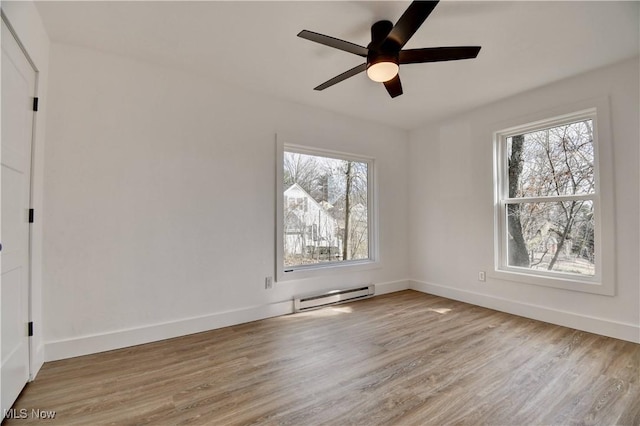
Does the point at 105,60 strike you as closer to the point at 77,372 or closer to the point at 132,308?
the point at 132,308

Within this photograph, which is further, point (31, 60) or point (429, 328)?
point (429, 328)

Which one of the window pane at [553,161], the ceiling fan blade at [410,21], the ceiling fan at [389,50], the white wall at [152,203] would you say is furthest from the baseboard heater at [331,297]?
the ceiling fan blade at [410,21]

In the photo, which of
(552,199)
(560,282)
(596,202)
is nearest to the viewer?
(596,202)

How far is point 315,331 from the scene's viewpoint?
285 cm

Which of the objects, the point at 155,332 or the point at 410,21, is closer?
the point at 410,21

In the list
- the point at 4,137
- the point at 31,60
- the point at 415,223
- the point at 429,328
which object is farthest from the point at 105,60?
the point at 415,223

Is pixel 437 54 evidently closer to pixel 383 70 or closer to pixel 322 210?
pixel 383 70

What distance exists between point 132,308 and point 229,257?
3.00 ft

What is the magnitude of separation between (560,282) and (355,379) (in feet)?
8.02

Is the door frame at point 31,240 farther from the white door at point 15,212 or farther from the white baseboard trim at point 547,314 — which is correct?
the white baseboard trim at point 547,314

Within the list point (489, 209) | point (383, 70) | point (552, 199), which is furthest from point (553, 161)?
point (383, 70)

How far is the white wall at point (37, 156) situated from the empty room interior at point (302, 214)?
0.02 meters

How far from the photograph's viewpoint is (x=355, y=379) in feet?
6.54

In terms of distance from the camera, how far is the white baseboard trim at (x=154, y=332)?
90.1 inches
